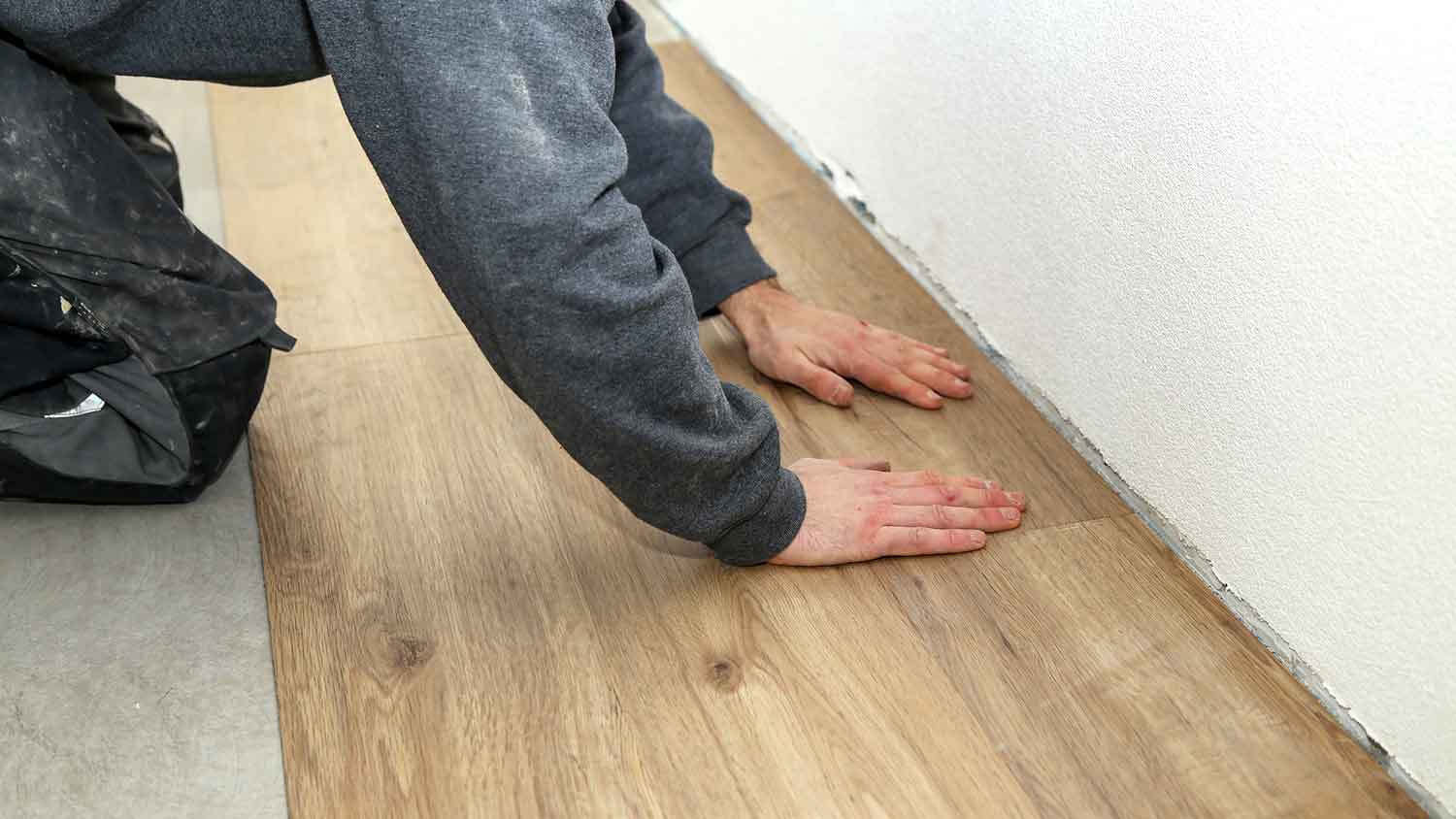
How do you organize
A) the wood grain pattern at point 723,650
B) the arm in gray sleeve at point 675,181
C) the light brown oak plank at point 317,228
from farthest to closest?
the light brown oak plank at point 317,228 → the arm in gray sleeve at point 675,181 → the wood grain pattern at point 723,650

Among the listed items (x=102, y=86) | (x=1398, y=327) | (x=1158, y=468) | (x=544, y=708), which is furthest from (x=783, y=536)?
(x=102, y=86)

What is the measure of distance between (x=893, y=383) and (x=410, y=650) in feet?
1.83

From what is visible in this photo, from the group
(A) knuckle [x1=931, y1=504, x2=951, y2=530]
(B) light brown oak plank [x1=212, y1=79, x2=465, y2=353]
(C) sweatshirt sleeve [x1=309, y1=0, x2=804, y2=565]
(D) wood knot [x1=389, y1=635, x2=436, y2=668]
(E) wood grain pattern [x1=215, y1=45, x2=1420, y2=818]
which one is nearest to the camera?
(C) sweatshirt sleeve [x1=309, y1=0, x2=804, y2=565]

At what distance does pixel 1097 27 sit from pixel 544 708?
746mm

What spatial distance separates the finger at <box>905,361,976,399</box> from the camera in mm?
1324

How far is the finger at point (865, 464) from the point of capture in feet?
3.84

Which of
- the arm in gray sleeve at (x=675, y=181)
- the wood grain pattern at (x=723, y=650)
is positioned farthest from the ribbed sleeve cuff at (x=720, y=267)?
the wood grain pattern at (x=723, y=650)

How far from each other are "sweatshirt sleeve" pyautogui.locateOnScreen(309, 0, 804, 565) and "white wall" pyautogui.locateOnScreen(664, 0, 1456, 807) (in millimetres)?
420

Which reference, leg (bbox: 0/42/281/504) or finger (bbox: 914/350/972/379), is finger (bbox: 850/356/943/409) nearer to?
finger (bbox: 914/350/972/379)

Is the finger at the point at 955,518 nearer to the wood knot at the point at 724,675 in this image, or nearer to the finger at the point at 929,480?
the finger at the point at 929,480

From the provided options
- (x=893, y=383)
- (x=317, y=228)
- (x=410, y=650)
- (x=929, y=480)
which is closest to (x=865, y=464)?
(x=929, y=480)

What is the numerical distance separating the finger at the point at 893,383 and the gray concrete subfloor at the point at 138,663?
1.99 feet

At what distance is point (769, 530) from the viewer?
41.1 inches

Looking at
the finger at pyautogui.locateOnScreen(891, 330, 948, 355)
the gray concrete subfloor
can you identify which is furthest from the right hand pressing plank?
the gray concrete subfloor
